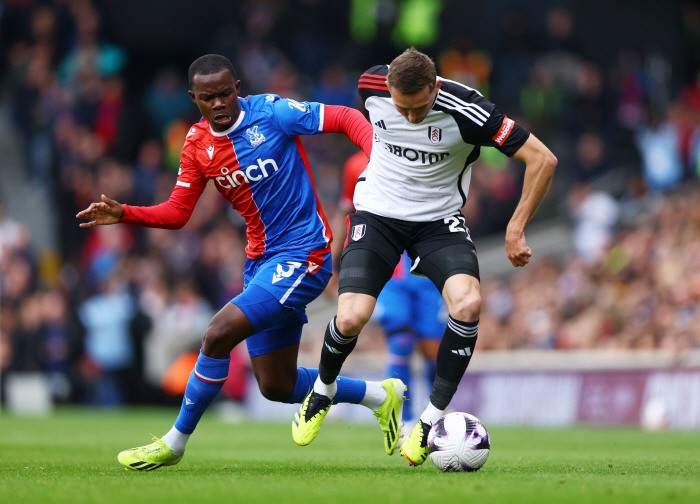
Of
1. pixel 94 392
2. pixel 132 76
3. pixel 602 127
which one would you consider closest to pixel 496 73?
pixel 602 127

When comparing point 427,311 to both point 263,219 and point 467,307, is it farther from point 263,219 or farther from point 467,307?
point 467,307

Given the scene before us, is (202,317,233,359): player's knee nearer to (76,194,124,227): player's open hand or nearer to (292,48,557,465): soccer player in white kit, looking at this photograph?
(292,48,557,465): soccer player in white kit

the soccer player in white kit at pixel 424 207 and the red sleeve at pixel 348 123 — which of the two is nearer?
the soccer player in white kit at pixel 424 207

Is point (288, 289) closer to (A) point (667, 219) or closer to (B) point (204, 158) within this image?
(B) point (204, 158)

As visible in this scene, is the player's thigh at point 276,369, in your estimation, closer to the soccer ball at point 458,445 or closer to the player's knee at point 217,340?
the player's knee at point 217,340

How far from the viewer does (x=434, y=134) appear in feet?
20.0

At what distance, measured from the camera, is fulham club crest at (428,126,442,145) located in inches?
240

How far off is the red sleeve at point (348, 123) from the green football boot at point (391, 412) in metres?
1.71

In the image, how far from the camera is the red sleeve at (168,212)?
6.28 meters

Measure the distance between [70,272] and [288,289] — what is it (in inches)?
524

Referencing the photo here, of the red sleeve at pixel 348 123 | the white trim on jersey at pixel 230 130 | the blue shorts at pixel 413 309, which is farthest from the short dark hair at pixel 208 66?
the blue shorts at pixel 413 309

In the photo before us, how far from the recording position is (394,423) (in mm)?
6840

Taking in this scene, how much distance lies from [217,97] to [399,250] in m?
1.57

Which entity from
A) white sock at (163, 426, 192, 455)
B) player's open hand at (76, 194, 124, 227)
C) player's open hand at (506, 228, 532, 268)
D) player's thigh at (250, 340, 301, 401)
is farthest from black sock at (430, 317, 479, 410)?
player's open hand at (76, 194, 124, 227)
